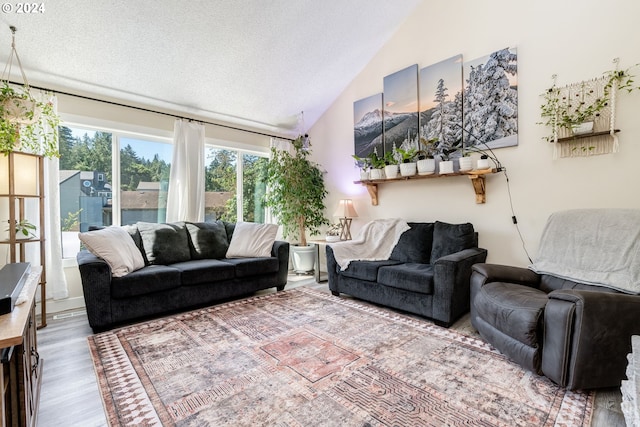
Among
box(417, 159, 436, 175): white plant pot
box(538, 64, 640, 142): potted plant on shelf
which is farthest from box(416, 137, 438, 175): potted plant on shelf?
box(538, 64, 640, 142): potted plant on shelf

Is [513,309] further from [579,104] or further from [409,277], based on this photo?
[579,104]

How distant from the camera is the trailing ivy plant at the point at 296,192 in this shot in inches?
185

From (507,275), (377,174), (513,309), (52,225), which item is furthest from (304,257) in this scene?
(513,309)

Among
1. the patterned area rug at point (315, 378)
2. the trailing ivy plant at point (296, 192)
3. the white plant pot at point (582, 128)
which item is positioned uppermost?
the white plant pot at point (582, 128)

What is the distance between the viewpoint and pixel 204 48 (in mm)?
3236

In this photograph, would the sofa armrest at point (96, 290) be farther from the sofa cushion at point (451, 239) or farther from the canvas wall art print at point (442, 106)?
the canvas wall art print at point (442, 106)

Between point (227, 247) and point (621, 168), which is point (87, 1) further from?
point (621, 168)

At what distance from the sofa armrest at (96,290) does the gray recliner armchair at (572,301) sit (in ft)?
10.2

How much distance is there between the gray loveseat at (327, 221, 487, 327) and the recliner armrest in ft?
0.79

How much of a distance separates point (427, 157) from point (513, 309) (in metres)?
2.08

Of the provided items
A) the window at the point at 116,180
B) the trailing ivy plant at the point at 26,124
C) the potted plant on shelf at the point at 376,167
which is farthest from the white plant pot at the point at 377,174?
the trailing ivy plant at the point at 26,124

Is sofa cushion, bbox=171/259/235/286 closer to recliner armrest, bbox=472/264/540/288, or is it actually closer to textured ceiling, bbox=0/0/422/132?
textured ceiling, bbox=0/0/422/132

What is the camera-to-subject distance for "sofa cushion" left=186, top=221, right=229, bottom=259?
3.66 meters

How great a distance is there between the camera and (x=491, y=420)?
1.51 metres
